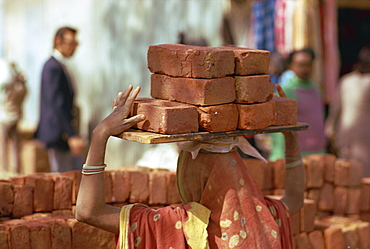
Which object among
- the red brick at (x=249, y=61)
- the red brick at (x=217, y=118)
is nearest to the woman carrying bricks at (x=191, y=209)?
the red brick at (x=217, y=118)

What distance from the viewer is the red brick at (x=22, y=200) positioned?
388 centimetres

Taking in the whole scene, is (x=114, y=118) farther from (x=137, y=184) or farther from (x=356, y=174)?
(x=356, y=174)

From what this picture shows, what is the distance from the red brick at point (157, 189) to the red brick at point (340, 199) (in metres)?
1.34

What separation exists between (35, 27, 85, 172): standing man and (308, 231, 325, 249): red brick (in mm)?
3501

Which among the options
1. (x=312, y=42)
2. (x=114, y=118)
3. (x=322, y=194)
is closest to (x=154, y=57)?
(x=114, y=118)

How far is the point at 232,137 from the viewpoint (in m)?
3.26

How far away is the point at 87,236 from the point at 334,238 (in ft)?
5.21

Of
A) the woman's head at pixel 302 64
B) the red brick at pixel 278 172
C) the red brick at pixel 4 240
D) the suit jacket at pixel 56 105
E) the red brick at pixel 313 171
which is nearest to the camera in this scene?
the red brick at pixel 4 240

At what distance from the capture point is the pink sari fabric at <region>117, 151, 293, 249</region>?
314 centimetres

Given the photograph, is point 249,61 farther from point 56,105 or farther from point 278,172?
point 56,105

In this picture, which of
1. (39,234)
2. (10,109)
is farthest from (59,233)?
(10,109)

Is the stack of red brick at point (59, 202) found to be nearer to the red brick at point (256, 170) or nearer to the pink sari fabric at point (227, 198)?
the red brick at point (256, 170)

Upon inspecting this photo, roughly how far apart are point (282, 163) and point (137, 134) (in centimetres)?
188

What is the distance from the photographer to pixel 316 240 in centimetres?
430
